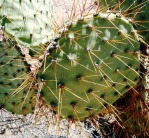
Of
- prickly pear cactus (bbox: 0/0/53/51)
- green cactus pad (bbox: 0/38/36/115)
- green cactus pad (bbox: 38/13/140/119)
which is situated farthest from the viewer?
green cactus pad (bbox: 0/38/36/115)

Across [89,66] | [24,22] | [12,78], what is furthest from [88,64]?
[12,78]

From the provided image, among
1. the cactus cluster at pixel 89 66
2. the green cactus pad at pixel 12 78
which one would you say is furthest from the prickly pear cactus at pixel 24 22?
the cactus cluster at pixel 89 66

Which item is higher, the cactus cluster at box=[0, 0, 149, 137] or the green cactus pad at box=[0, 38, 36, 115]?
the cactus cluster at box=[0, 0, 149, 137]

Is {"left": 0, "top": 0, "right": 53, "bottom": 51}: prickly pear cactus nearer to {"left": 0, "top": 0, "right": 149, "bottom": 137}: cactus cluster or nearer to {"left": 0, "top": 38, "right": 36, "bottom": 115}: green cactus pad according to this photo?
{"left": 0, "top": 38, "right": 36, "bottom": 115}: green cactus pad

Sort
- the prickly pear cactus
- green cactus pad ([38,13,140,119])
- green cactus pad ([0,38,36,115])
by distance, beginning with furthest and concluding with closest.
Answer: green cactus pad ([0,38,36,115])
the prickly pear cactus
green cactus pad ([38,13,140,119])

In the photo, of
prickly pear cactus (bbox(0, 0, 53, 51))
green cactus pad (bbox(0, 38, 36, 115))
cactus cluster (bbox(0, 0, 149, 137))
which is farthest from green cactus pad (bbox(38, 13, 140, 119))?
green cactus pad (bbox(0, 38, 36, 115))

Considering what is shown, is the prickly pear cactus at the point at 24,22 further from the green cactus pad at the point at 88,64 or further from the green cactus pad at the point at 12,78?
the green cactus pad at the point at 88,64
